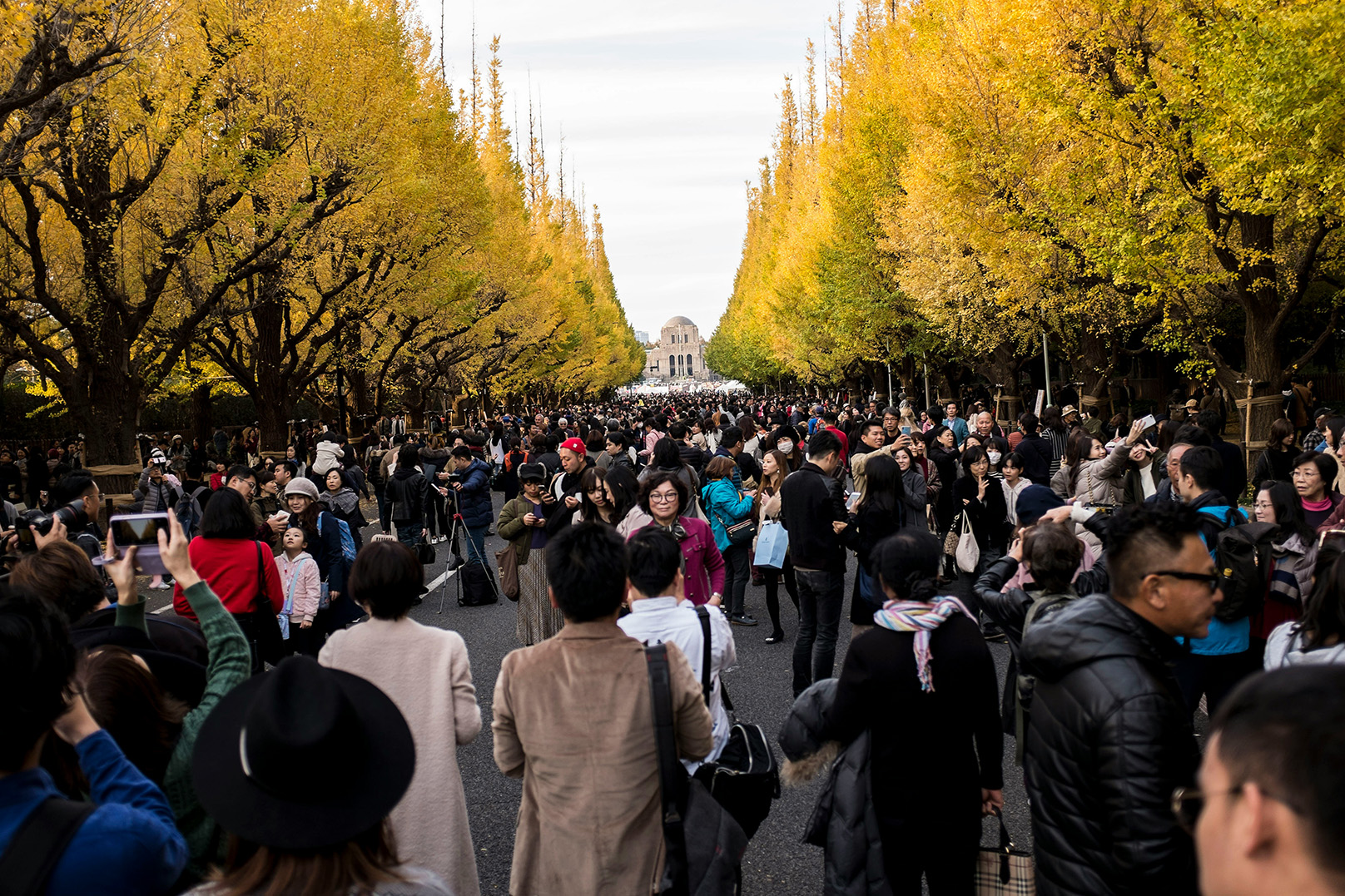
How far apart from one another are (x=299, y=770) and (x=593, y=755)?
102 centimetres

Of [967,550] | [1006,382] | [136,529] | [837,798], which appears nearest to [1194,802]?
[837,798]

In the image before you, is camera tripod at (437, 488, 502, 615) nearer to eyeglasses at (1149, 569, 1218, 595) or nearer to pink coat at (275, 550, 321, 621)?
pink coat at (275, 550, 321, 621)

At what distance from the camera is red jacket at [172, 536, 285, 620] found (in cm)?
483

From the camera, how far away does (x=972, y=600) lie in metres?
7.52

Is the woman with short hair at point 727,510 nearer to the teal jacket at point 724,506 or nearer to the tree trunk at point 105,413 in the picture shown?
the teal jacket at point 724,506

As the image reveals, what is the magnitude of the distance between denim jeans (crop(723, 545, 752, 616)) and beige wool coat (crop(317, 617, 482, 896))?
5128mm

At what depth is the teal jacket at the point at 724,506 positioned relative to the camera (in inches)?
312

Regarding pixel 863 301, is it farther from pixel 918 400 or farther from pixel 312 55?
pixel 312 55

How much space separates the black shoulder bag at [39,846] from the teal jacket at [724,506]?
6352 mm

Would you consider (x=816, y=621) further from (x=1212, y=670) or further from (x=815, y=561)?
(x=1212, y=670)

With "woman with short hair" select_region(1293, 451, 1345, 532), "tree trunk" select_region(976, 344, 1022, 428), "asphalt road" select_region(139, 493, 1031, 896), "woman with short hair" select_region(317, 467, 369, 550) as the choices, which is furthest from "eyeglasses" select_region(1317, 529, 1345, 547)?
"tree trunk" select_region(976, 344, 1022, 428)

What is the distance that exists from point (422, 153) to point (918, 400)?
70.8 feet

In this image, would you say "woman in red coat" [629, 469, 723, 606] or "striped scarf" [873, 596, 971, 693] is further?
"woman in red coat" [629, 469, 723, 606]

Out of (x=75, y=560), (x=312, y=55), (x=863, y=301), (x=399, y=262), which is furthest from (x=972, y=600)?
(x=863, y=301)
